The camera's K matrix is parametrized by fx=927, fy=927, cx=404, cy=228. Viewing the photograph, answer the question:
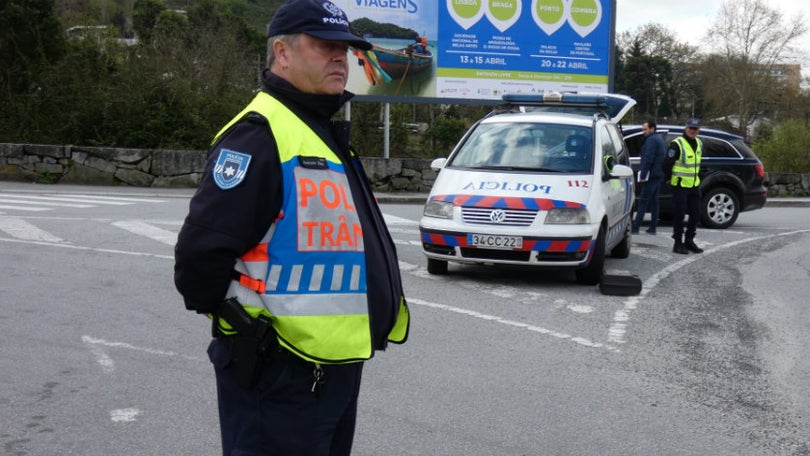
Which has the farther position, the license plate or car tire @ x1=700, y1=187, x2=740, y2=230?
car tire @ x1=700, y1=187, x2=740, y2=230

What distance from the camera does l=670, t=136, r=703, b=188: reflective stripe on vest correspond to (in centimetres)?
1232

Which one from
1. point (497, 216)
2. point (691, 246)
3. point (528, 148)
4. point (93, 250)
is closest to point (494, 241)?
point (497, 216)

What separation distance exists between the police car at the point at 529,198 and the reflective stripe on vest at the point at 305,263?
6.54 m

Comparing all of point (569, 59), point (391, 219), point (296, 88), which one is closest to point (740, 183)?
point (391, 219)

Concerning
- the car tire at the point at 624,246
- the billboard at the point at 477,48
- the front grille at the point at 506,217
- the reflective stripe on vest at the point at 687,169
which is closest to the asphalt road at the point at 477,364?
the front grille at the point at 506,217

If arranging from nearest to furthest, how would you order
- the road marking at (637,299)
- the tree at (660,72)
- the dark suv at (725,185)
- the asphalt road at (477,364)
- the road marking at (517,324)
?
the asphalt road at (477,364)
the road marking at (517,324)
the road marking at (637,299)
the dark suv at (725,185)
the tree at (660,72)

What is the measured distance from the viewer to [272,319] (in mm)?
2494

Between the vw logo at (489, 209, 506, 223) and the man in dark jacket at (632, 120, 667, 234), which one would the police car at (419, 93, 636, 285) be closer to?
the vw logo at (489, 209, 506, 223)

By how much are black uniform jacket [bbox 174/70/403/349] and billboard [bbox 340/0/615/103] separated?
2055cm

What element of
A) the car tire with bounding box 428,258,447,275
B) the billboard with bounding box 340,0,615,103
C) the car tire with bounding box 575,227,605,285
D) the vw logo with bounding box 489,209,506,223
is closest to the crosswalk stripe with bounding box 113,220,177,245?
the car tire with bounding box 428,258,447,275

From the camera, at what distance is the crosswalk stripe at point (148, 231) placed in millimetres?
11852

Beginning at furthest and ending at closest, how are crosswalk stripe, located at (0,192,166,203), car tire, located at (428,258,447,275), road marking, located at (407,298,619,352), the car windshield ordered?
crosswalk stripe, located at (0,192,166,203) < the car windshield < car tire, located at (428,258,447,275) < road marking, located at (407,298,619,352)

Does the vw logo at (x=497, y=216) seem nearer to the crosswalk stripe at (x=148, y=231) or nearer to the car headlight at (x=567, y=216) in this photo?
the car headlight at (x=567, y=216)

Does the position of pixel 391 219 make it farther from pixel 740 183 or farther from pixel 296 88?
pixel 296 88
